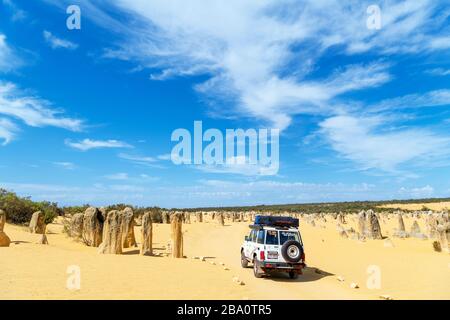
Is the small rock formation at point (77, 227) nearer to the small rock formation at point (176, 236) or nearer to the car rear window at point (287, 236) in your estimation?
the small rock formation at point (176, 236)

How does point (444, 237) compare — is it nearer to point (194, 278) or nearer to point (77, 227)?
point (194, 278)

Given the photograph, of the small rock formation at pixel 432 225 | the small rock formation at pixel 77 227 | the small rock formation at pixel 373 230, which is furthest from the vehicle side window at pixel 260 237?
the small rock formation at pixel 432 225

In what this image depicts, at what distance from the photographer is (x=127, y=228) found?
23.6 meters

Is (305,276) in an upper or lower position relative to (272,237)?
lower

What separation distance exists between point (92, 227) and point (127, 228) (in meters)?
2.54

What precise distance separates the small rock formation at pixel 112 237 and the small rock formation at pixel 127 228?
114 centimetres

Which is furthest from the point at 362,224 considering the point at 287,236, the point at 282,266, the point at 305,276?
the point at 282,266

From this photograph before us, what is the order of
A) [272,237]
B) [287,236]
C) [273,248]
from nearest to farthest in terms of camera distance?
[273,248]
[272,237]
[287,236]

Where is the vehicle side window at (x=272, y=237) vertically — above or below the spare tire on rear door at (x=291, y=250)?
above

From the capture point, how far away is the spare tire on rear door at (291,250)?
15578mm

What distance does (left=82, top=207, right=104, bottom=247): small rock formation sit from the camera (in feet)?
80.1

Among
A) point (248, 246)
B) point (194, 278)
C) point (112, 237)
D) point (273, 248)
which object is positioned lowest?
point (194, 278)
